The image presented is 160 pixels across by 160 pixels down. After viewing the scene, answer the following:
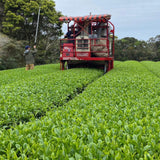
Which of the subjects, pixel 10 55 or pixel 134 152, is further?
pixel 10 55

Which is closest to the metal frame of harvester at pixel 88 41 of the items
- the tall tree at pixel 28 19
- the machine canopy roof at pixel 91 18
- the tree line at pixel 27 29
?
the machine canopy roof at pixel 91 18

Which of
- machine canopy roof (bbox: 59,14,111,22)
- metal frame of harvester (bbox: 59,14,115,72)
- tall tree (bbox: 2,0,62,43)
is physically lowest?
metal frame of harvester (bbox: 59,14,115,72)

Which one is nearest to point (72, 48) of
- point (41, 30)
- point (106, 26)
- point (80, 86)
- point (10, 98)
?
point (106, 26)

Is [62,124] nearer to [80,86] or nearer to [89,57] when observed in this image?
[80,86]

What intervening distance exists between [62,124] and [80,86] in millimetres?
4113

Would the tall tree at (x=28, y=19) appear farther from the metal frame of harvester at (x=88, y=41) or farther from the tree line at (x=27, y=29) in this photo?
the metal frame of harvester at (x=88, y=41)

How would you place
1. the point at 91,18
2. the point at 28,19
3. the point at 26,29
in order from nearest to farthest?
the point at 91,18
the point at 28,19
the point at 26,29

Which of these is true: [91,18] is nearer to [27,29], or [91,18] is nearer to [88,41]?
[88,41]

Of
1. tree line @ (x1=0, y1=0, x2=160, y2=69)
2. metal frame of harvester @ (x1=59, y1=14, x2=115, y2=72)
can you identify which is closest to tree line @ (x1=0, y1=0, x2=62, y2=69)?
tree line @ (x1=0, y1=0, x2=160, y2=69)

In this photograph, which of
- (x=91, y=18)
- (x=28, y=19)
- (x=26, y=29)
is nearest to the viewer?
(x=91, y=18)

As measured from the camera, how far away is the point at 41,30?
2747cm

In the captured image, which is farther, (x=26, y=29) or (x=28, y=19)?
(x=26, y=29)

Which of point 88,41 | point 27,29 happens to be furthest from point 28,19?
point 88,41

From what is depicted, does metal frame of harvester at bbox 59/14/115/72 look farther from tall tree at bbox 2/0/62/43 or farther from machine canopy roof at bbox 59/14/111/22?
tall tree at bbox 2/0/62/43
